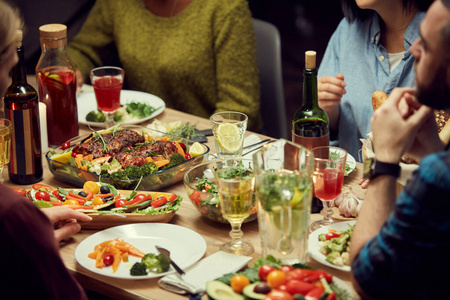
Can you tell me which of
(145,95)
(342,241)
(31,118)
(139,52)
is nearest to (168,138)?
(31,118)

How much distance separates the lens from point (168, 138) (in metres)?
2.16

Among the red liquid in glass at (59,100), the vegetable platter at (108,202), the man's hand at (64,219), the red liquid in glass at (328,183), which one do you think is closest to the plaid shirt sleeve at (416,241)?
the red liquid in glass at (328,183)

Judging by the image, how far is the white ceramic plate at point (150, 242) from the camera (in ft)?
4.89

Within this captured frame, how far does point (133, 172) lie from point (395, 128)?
2.78 ft

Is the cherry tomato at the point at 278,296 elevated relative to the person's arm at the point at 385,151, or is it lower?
lower

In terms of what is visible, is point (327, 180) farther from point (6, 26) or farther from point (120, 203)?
point (6, 26)

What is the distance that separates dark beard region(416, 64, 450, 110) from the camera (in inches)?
49.1

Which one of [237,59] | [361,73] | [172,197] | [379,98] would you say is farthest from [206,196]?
[237,59]

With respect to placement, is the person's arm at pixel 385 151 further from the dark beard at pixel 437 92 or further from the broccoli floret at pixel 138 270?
the broccoli floret at pixel 138 270

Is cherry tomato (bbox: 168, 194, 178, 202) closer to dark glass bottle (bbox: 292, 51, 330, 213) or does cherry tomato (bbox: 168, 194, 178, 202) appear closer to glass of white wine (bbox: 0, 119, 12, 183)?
dark glass bottle (bbox: 292, 51, 330, 213)

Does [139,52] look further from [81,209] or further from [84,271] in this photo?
[84,271]

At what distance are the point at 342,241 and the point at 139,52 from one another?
195cm

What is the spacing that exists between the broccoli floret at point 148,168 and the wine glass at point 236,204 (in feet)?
1.13

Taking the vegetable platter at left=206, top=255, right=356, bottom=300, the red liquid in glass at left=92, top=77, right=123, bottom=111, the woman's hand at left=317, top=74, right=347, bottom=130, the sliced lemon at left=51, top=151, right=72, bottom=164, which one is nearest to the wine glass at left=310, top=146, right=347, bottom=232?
the vegetable platter at left=206, top=255, right=356, bottom=300
